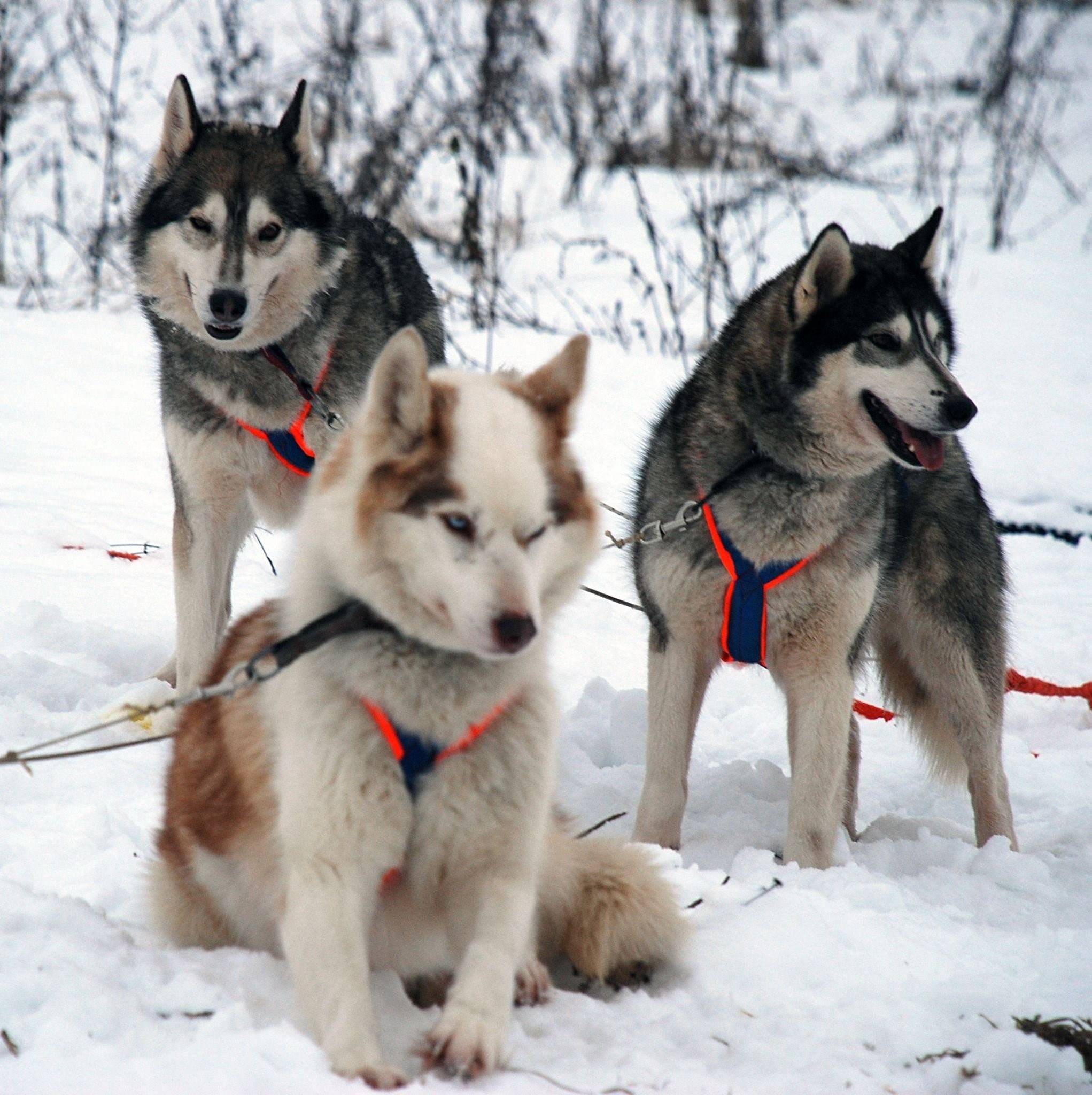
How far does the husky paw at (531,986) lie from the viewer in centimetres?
219

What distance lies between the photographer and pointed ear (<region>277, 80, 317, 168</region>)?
12.3 feet

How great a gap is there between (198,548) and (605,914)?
2141mm

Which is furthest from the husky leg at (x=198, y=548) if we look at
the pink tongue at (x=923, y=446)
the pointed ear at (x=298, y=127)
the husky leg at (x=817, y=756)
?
the pink tongue at (x=923, y=446)

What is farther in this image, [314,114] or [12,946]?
[314,114]

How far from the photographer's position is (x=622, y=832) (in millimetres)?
3480

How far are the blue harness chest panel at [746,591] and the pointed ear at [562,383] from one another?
1.10 metres

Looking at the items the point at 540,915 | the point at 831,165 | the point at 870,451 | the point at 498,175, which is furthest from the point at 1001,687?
the point at 831,165

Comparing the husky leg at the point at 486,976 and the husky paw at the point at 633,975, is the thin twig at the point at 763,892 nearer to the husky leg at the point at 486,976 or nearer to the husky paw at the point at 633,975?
the husky paw at the point at 633,975

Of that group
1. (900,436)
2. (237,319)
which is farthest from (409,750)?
(237,319)

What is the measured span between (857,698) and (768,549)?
1.95m

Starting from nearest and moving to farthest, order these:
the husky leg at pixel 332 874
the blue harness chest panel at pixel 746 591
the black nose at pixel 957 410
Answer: the husky leg at pixel 332 874 < the black nose at pixel 957 410 < the blue harness chest panel at pixel 746 591

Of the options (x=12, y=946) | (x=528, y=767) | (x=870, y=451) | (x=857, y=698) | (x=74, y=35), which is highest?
(x=74, y=35)

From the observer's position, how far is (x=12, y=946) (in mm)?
2016

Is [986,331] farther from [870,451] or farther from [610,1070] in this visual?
[610,1070]
